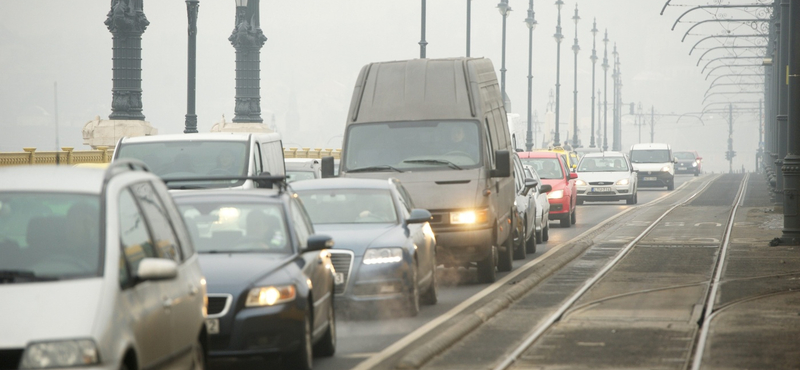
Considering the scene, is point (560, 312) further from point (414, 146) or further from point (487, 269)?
point (414, 146)

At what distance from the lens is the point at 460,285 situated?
1642 cm

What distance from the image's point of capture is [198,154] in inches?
652

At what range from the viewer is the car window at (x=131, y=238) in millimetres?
6078

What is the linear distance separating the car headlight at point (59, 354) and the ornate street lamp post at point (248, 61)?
134 ft

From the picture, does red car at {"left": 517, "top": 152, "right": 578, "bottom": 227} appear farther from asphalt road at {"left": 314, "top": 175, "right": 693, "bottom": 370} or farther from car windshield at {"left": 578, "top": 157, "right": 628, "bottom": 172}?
car windshield at {"left": 578, "top": 157, "right": 628, "bottom": 172}

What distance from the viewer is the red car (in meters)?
29.4

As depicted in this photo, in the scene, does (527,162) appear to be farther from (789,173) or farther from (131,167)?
(131,167)

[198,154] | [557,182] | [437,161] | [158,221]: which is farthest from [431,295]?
[557,182]

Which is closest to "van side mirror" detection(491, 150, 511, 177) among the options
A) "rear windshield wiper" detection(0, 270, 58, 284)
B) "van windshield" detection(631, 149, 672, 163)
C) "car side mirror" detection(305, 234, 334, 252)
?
"car side mirror" detection(305, 234, 334, 252)

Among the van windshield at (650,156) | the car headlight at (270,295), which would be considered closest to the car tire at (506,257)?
the car headlight at (270,295)

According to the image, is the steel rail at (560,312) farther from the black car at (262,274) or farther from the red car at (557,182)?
the red car at (557,182)

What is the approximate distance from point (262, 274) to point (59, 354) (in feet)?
11.6

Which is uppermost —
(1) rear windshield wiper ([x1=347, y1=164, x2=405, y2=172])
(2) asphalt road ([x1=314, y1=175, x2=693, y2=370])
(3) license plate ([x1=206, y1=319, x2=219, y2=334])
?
(1) rear windshield wiper ([x1=347, y1=164, x2=405, y2=172])

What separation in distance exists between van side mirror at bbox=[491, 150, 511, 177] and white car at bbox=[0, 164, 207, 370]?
9490 millimetres
